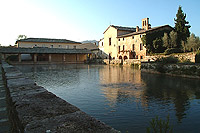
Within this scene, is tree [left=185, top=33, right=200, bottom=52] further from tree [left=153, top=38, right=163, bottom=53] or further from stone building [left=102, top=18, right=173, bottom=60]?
stone building [left=102, top=18, right=173, bottom=60]

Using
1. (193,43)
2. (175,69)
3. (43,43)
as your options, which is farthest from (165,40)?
(43,43)

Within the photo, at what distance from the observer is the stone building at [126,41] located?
3498 cm

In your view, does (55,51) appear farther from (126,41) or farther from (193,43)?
(193,43)

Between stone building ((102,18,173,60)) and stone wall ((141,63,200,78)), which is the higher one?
stone building ((102,18,173,60))

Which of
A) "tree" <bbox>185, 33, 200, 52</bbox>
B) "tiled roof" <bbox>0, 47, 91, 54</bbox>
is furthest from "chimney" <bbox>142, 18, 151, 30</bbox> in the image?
"tiled roof" <bbox>0, 47, 91, 54</bbox>

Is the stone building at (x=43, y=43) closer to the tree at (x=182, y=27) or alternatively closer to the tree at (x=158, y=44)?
the tree at (x=158, y=44)

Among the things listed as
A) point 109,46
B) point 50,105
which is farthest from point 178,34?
point 50,105

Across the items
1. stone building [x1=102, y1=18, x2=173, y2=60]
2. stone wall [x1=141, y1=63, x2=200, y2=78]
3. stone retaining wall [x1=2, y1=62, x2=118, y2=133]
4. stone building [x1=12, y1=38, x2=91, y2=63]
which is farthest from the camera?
stone building [x1=12, y1=38, x2=91, y2=63]

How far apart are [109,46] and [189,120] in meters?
41.3

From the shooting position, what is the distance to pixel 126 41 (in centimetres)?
3956

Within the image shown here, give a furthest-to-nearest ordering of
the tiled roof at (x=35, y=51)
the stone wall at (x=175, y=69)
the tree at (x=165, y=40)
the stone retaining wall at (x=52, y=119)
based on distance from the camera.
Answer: the tiled roof at (x=35, y=51), the tree at (x=165, y=40), the stone wall at (x=175, y=69), the stone retaining wall at (x=52, y=119)

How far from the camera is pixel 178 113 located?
19.1 feet

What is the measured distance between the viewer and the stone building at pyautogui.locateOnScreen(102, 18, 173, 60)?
35.0 metres

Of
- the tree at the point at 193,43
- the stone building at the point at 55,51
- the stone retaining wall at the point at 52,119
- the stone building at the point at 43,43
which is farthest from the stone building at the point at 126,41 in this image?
the stone retaining wall at the point at 52,119
